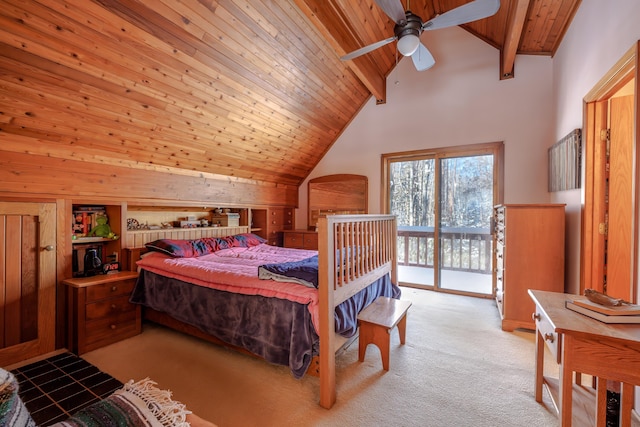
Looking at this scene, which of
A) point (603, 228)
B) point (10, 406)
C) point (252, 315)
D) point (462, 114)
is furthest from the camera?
point (462, 114)

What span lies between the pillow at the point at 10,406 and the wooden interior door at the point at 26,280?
2.24 metres

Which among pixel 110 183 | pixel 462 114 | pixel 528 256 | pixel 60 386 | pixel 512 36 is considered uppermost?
pixel 512 36

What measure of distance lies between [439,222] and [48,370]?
4.58m

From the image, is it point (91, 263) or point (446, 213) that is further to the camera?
point (446, 213)

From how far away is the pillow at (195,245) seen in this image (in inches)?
118

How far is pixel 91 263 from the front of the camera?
2.70 meters

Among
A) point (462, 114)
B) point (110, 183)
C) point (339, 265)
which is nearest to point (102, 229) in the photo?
point (110, 183)

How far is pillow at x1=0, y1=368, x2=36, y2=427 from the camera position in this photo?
2.07 feet

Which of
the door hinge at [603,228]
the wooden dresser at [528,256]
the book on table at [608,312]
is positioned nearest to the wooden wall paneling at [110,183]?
the wooden dresser at [528,256]

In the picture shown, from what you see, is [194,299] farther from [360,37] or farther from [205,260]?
[360,37]

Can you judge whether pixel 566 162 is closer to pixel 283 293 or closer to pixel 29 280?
pixel 283 293

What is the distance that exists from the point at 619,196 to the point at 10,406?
3.47 meters

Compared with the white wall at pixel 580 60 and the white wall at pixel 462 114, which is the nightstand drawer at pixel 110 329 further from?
the white wall at pixel 580 60

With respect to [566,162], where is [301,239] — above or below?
below
